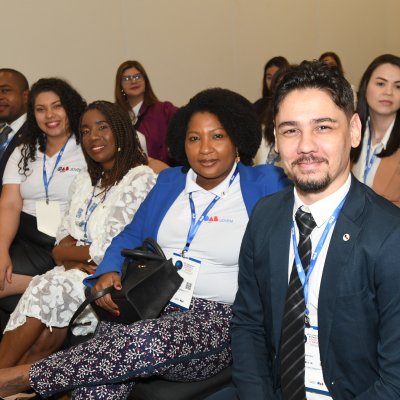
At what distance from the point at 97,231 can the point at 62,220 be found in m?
0.40

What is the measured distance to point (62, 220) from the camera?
3.21 meters

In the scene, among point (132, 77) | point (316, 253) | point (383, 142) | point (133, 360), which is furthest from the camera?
point (132, 77)

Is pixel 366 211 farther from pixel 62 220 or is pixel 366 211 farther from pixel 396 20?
pixel 396 20

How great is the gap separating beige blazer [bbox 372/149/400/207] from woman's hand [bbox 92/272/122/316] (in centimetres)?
162

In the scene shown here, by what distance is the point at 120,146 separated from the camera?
308 centimetres

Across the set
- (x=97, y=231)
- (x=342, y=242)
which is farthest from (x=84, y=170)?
(x=342, y=242)

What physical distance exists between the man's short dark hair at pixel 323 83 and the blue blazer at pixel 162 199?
846mm

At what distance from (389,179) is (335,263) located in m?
1.82

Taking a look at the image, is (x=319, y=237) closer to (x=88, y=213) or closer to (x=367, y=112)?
(x=88, y=213)

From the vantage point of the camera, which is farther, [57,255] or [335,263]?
[57,255]

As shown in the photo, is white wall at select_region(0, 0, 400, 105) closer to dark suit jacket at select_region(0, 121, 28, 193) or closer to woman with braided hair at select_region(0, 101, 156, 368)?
dark suit jacket at select_region(0, 121, 28, 193)

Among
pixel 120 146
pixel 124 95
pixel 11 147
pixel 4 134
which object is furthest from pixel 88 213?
pixel 124 95

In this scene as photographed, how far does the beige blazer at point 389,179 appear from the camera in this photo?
3139mm

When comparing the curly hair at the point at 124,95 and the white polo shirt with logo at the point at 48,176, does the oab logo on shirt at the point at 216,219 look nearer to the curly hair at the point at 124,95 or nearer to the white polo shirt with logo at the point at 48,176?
the white polo shirt with logo at the point at 48,176
